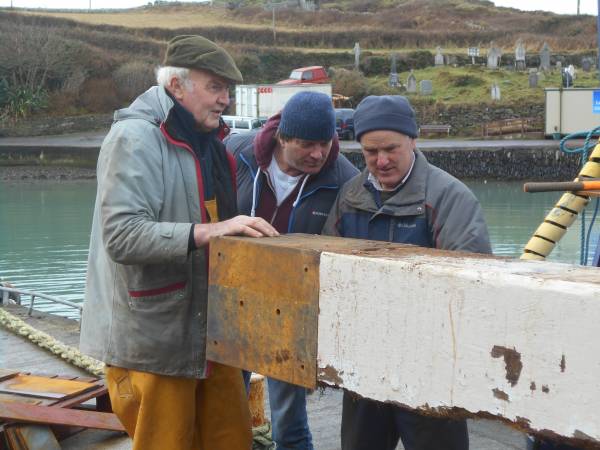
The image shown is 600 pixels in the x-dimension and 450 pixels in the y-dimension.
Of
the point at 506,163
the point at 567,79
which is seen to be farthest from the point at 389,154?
the point at 567,79

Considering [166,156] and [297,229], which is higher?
[166,156]

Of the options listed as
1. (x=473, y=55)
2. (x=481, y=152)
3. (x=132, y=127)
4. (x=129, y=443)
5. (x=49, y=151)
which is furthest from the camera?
(x=473, y=55)

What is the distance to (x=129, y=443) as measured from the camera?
15.8 feet

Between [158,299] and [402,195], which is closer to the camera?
[158,299]

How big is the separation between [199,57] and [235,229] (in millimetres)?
588

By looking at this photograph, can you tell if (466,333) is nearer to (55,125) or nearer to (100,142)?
(100,142)

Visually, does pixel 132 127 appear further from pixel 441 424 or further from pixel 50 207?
pixel 50 207

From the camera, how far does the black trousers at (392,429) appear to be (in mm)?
3264

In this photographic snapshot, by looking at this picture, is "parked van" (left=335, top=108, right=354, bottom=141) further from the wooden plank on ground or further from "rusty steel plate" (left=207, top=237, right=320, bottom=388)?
"rusty steel plate" (left=207, top=237, right=320, bottom=388)

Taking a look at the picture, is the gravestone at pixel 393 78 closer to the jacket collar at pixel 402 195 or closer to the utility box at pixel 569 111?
the utility box at pixel 569 111

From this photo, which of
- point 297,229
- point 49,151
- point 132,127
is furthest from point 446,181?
point 49,151

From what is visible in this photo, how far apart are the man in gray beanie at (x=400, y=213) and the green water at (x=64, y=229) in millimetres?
9920

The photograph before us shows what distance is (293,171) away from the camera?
4051 millimetres

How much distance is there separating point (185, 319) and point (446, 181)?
3.22 feet
